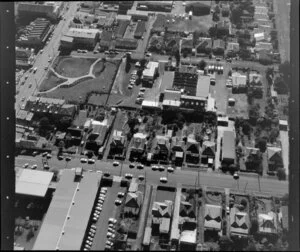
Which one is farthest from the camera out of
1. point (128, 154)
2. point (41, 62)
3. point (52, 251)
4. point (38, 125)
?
point (41, 62)

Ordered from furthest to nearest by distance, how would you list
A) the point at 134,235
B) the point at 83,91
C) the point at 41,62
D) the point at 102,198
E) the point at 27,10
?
the point at 27,10 → the point at 41,62 → the point at 83,91 → the point at 102,198 → the point at 134,235

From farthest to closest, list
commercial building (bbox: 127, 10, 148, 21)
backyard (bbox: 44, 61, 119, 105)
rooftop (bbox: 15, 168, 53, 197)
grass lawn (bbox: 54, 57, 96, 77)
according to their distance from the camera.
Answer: commercial building (bbox: 127, 10, 148, 21)
grass lawn (bbox: 54, 57, 96, 77)
backyard (bbox: 44, 61, 119, 105)
rooftop (bbox: 15, 168, 53, 197)

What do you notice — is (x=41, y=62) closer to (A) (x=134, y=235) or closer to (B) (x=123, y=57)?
(B) (x=123, y=57)

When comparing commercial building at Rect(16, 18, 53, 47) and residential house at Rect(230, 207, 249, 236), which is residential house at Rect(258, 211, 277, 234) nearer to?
residential house at Rect(230, 207, 249, 236)

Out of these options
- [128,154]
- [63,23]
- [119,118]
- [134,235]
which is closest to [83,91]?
[119,118]

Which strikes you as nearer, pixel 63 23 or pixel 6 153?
pixel 6 153

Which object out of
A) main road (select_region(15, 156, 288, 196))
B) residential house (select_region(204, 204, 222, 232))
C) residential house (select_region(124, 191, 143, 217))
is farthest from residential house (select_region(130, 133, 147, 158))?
residential house (select_region(204, 204, 222, 232))
